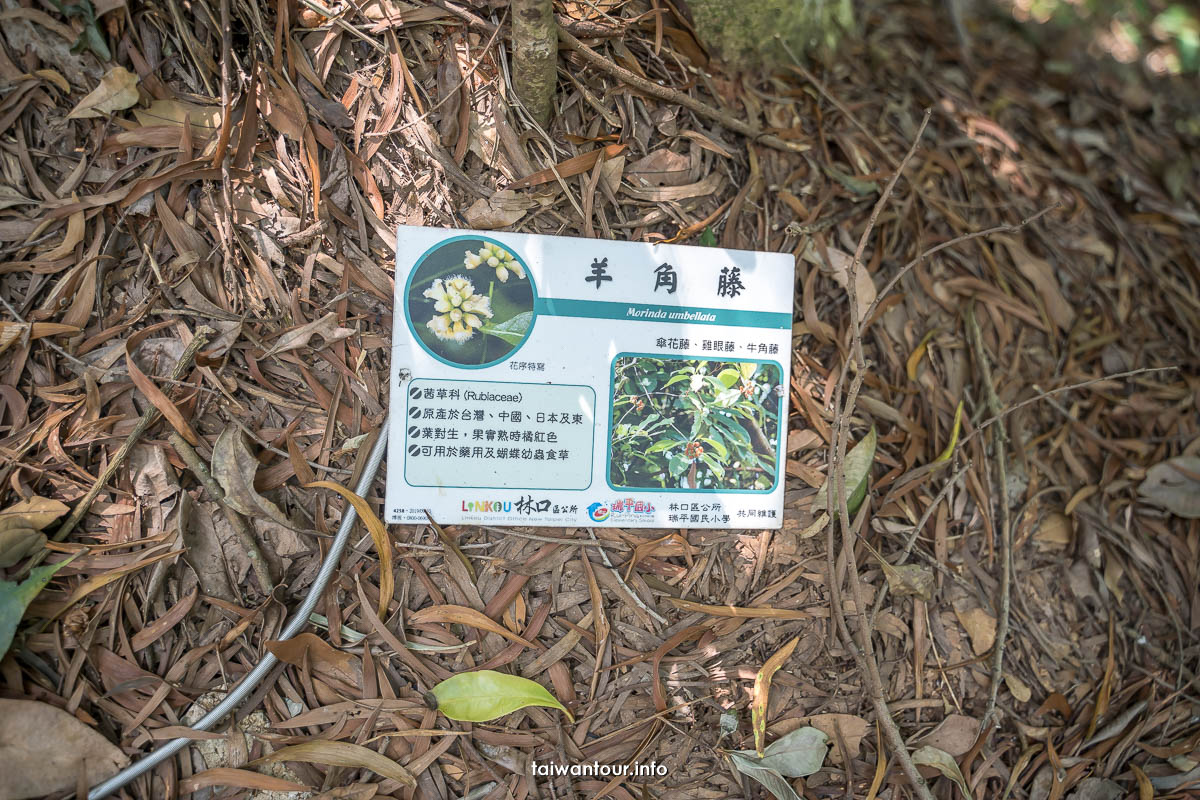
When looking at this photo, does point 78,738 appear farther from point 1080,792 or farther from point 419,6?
point 1080,792

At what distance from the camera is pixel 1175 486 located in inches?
49.4

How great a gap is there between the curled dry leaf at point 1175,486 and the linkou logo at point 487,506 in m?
1.28

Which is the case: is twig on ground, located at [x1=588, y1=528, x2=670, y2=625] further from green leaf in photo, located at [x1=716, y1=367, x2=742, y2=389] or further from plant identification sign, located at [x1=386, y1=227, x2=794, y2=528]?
green leaf in photo, located at [x1=716, y1=367, x2=742, y2=389]

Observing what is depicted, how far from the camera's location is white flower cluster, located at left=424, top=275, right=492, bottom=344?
3.32 feet

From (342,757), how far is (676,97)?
4.04ft

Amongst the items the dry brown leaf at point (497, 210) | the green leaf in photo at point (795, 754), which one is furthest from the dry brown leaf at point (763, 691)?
the dry brown leaf at point (497, 210)

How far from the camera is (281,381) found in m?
1.01

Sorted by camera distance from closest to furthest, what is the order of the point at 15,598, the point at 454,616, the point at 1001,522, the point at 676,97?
the point at 15,598 < the point at 454,616 < the point at 676,97 < the point at 1001,522

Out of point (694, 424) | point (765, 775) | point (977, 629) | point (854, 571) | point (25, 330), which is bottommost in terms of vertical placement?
point (765, 775)

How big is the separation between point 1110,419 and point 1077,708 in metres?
0.58

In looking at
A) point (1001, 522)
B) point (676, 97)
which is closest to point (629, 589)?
point (1001, 522)

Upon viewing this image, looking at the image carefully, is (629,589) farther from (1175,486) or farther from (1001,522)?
(1175,486)

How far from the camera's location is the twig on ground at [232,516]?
0.95 metres

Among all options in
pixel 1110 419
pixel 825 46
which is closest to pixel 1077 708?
pixel 1110 419
